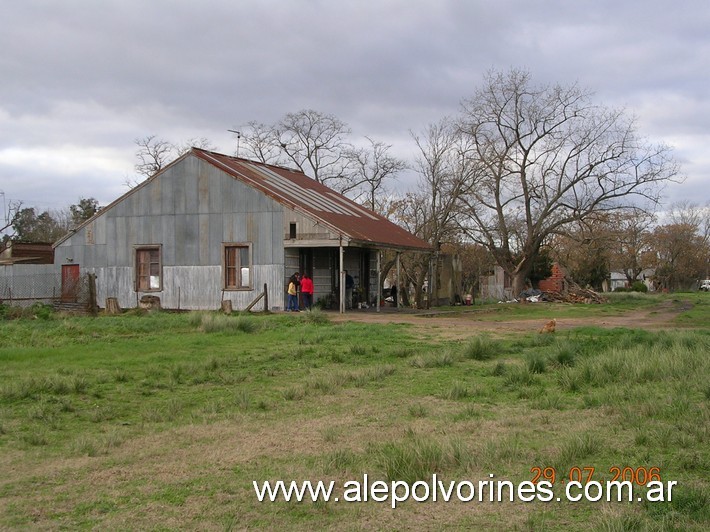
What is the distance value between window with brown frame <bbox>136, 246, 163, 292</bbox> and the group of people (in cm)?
588

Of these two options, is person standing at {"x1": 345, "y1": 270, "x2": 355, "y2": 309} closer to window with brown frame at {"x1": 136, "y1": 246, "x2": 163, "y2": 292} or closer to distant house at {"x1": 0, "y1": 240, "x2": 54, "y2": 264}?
window with brown frame at {"x1": 136, "y1": 246, "x2": 163, "y2": 292}

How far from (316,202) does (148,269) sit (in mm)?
7436

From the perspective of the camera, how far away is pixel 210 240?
105 ft

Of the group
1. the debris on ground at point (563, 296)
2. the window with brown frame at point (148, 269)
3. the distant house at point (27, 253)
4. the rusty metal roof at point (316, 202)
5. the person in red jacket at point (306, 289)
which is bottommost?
the debris on ground at point (563, 296)

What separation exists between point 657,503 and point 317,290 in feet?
88.7

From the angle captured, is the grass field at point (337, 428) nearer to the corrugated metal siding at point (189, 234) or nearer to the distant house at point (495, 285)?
the corrugated metal siding at point (189, 234)

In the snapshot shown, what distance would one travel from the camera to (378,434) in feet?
30.6

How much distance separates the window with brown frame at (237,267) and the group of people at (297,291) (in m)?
1.86

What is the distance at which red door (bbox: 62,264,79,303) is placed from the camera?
109 feet

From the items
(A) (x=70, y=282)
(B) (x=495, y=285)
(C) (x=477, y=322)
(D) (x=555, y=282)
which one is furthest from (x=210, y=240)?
(D) (x=555, y=282)

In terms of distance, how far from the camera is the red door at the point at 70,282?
33.3m

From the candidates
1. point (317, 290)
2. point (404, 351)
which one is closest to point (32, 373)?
point (404, 351)

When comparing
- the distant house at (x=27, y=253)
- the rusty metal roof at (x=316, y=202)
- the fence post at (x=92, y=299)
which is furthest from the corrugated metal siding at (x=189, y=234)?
the distant house at (x=27, y=253)
